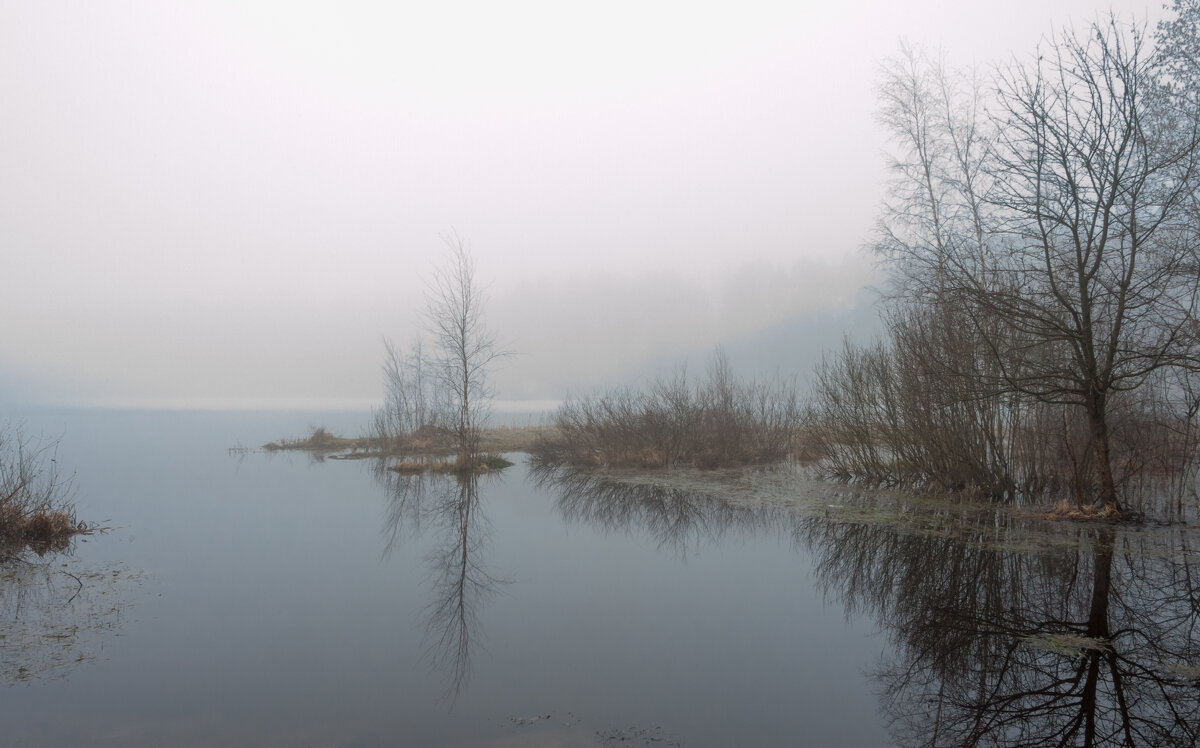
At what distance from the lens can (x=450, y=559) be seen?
7.83 meters

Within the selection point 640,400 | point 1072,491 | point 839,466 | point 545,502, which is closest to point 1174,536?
point 1072,491

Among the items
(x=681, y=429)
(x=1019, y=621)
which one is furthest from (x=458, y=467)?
(x=1019, y=621)

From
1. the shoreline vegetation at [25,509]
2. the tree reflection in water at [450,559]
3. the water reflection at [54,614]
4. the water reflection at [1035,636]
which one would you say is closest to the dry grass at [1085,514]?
the water reflection at [1035,636]

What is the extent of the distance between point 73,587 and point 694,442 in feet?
51.1

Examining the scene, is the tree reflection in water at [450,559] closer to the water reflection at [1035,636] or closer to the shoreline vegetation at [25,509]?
the water reflection at [1035,636]

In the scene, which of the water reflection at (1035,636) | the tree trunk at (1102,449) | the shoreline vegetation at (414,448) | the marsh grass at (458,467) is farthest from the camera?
the shoreline vegetation at (414,448)

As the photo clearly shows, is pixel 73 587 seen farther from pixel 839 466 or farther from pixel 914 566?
pixel 839 466

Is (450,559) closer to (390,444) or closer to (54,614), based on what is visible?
(54,614)

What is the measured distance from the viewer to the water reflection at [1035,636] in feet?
10.5

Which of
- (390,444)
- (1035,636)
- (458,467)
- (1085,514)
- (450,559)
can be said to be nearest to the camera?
(1035,636)

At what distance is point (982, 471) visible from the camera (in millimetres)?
10430

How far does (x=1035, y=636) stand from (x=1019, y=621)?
324 millimetres

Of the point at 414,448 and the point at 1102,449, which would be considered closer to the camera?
the point at 1102,449

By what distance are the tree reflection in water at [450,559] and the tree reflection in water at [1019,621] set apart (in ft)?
8.58
